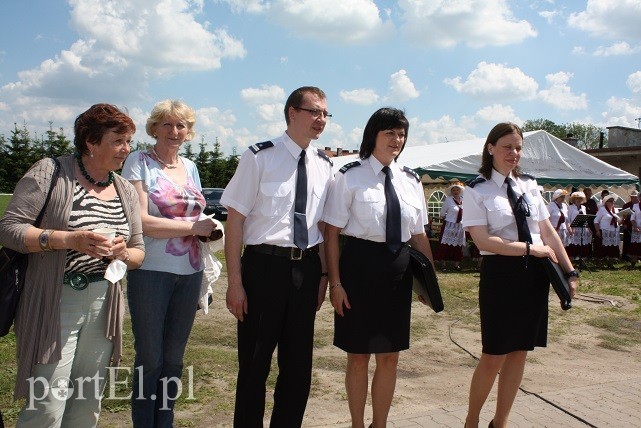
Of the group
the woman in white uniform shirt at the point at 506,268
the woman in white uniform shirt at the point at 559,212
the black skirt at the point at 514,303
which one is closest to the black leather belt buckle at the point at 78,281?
the woman in white uniform shirt at the point at 506,268

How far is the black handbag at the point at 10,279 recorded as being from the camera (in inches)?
100

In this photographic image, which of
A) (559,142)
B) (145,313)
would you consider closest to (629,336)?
(145,313)

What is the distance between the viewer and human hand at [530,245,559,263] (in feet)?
11.7

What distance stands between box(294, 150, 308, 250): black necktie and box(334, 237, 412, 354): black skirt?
42cm

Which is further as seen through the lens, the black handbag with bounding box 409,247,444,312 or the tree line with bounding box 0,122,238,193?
the tree line with bounding box 0,122,238,193

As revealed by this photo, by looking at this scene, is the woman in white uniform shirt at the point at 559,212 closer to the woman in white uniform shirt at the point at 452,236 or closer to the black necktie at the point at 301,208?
the woman in white uniform shirt at the point at 452,236

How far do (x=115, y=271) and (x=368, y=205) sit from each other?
1494mm

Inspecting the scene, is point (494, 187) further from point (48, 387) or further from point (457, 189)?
point (457, 189)

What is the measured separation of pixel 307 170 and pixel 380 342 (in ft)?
3.68

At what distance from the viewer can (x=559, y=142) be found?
15.4 meters

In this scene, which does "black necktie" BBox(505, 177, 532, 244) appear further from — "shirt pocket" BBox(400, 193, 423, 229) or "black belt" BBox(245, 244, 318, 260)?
"black belt" BBox(245, 244, 318, 260)

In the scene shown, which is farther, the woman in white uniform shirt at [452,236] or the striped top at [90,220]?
the woman in white uniform shirt at [452,236]

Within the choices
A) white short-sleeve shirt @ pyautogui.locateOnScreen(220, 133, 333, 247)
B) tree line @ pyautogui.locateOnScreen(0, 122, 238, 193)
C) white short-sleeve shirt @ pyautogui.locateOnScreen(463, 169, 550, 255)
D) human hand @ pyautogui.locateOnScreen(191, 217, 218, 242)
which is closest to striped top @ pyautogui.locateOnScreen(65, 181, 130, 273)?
human hand @ pyautogui.locateOnScreen(191, 217, 218, 242)

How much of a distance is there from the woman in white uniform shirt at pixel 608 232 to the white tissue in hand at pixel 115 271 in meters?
14.2
